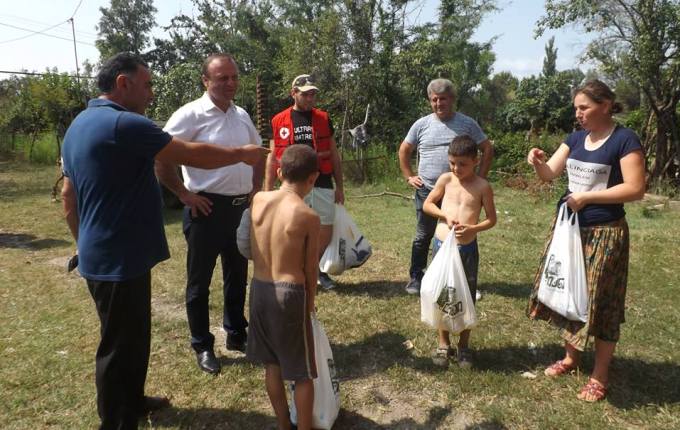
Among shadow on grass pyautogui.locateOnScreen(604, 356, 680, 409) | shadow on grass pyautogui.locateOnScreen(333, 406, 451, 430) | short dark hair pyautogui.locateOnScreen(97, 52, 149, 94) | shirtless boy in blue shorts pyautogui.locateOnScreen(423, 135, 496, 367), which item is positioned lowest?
shadow on grass pyautogui.locateOnScreen(333, 406, 451, 430)

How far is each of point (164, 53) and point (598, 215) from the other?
135 feet

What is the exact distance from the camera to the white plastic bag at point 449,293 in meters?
2.94

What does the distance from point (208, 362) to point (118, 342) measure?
1001 millimetres

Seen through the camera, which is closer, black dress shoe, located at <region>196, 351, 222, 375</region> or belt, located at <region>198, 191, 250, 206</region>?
belt, located at <region>198, 191, 250, 206</region>

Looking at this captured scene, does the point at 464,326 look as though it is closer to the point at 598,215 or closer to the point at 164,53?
the point at 598,215

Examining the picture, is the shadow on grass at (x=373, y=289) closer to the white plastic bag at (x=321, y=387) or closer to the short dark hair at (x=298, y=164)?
the white plastic bag at (x=321, y=387)

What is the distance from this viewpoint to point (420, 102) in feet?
50.2

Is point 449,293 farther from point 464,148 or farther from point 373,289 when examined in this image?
point 373,289

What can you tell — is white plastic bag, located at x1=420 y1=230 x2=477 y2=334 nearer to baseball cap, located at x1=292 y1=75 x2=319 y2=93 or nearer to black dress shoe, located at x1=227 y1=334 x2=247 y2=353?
black dress shoe, located at x1=227 y1=334 x2=247 y2=353

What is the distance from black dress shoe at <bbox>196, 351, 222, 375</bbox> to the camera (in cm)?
316

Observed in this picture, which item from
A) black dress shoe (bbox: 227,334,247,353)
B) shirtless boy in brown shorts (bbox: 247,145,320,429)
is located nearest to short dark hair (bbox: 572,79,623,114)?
shirtless boy in brown shorts (bbox: 247,145,320,429)

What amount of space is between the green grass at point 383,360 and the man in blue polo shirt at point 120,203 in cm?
58

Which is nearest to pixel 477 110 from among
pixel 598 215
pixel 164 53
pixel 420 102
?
pixel 420 102

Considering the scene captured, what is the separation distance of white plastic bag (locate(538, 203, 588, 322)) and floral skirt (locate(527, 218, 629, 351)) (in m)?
0.05
